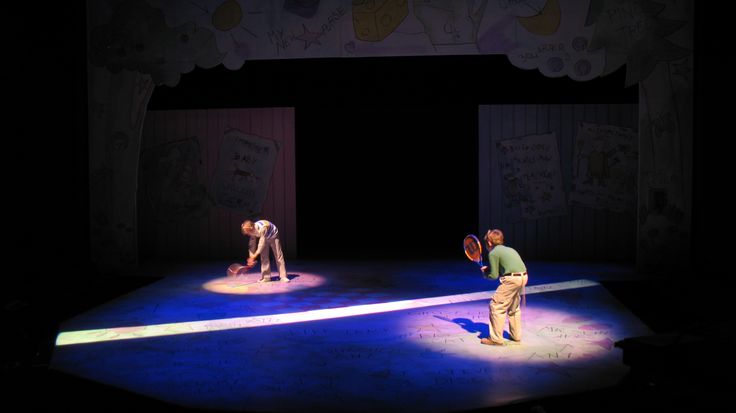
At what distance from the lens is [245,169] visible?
12891mm

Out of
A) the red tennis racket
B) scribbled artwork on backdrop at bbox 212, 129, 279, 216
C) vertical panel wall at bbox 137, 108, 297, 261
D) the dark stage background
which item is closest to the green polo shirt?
the red tennis racket

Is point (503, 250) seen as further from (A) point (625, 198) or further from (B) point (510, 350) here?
(A) point (625, 198)

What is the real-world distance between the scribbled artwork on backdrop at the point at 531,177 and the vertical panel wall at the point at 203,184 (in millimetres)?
3801

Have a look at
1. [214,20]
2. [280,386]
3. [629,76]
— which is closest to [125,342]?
[280,386]

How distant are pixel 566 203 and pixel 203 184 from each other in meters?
6.45

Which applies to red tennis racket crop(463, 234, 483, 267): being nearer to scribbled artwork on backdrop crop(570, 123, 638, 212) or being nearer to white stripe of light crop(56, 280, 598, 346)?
white stripe of light crop(56, 280, 598, 346)

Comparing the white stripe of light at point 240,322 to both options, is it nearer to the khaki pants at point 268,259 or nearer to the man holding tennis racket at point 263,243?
the man holding tennis racket at point 263,243

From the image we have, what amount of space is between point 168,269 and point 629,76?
7932 mm

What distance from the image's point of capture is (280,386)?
219 inches

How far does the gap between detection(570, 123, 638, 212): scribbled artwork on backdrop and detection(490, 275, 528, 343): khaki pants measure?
20.7ft

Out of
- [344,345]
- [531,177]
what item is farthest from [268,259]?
[531,177]

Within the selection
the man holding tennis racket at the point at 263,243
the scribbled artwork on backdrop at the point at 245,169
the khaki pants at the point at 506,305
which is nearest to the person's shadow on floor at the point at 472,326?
the khaki pants at the point at 506,305

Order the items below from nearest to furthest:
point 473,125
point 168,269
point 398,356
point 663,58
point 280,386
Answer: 1. point 280,386
2. point 398,356
3. point 663,58
4. point 168,269
5. point 473,125

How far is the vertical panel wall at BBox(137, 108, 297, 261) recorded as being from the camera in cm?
1285
